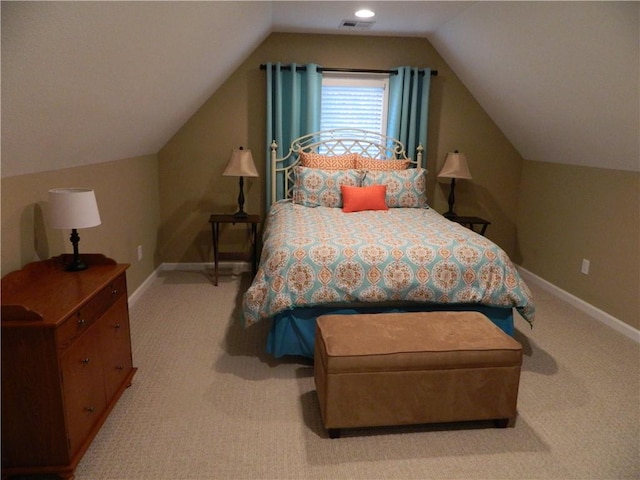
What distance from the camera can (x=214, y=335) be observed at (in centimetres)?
324

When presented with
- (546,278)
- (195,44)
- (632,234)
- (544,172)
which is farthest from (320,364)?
(544,172)

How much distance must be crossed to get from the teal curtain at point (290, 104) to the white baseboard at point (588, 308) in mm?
2629

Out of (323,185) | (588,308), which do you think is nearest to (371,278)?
(323,185)

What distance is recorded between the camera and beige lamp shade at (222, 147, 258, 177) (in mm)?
4207

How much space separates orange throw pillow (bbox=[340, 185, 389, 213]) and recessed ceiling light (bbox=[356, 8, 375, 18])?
1413mm

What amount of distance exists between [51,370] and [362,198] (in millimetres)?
2655

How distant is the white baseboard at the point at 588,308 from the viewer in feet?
10.9

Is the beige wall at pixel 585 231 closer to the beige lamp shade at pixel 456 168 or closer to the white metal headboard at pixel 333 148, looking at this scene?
the beige lamp shade at pixel 456 168

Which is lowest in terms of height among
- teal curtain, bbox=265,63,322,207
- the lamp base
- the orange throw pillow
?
the lamp base

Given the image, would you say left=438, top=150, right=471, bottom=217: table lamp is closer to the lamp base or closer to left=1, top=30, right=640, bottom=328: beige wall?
left=1, top=30, right=640, bottom=328: beige wall

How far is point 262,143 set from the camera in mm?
4652

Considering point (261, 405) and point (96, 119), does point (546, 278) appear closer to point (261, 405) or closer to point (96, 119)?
point (261, 405)

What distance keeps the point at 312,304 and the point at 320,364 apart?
0.49 m

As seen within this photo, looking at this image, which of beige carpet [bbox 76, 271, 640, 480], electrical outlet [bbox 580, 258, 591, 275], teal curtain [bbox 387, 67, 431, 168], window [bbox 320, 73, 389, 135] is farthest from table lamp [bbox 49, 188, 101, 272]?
electrical outlet [bbox 580, 258, 591, 275]
